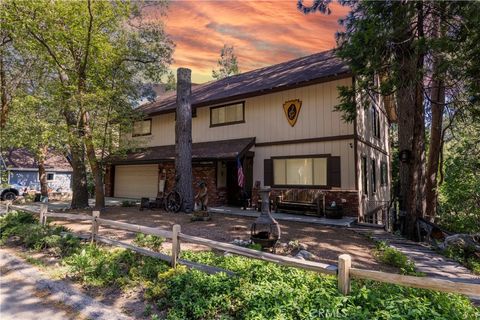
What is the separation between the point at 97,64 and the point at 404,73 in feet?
38.8

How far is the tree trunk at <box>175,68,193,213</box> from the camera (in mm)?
12094

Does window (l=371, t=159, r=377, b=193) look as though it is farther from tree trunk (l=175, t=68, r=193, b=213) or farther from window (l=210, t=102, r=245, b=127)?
tree trunk (l=175, t=68, r=193, b=213)

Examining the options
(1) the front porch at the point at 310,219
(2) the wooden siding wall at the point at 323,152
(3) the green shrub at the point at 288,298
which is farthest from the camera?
(2) the wooden siding wall at the point at 323,152

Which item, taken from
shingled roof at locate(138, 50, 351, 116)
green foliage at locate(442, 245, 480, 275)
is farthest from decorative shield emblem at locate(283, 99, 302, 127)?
green foliage at locate(442, 245, 480, 275)

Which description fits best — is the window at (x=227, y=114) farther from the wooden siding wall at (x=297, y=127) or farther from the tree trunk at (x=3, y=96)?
the tree trunk at (x=3, y=96)

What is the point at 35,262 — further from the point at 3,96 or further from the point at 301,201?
the point at 3,96

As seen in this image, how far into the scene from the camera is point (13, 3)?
34.9 ft

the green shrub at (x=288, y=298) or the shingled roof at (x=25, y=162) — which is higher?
the shingled roof at (x=25, y=162)

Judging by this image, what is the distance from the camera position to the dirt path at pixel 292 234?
6591 millimetres

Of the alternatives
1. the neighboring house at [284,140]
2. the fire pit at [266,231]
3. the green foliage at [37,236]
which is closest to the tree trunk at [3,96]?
the neighboring house at [284,140]

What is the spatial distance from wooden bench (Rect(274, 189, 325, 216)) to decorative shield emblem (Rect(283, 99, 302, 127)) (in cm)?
326

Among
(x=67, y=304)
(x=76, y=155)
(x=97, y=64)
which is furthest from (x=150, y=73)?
(x=67, y=304)

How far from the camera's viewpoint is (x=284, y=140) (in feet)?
45.0

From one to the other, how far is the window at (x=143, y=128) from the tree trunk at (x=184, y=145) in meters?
7.82
